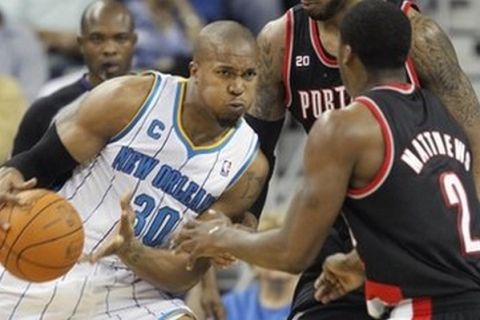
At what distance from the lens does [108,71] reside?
923 cm

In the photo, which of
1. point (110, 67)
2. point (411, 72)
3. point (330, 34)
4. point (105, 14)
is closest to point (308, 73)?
point (330, 34)

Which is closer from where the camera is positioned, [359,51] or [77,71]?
[359,51]

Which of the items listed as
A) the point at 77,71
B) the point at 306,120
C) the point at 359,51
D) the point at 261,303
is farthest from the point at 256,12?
the point at 359,51

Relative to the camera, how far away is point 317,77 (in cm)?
729

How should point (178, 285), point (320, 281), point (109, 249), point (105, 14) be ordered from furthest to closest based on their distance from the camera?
point (105, 14)
point (178, 285)
point (109, 249)
point (320, 281)

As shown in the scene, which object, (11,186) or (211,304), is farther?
(211,304)

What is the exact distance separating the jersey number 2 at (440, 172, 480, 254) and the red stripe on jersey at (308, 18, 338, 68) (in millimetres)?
1321

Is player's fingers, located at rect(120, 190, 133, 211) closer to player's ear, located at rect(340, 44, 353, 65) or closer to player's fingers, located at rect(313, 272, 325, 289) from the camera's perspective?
player's fingers, located at rect(313, 272, 325, 289)

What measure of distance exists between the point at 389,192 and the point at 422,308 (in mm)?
472

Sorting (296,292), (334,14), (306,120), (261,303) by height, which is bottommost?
(261,303)

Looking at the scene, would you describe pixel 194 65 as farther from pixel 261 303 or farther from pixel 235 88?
pixel 261 303

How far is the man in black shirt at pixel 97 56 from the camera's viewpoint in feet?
30.1

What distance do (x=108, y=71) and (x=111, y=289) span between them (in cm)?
222

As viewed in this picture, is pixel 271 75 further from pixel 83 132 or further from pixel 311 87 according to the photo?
pixel 83 132
